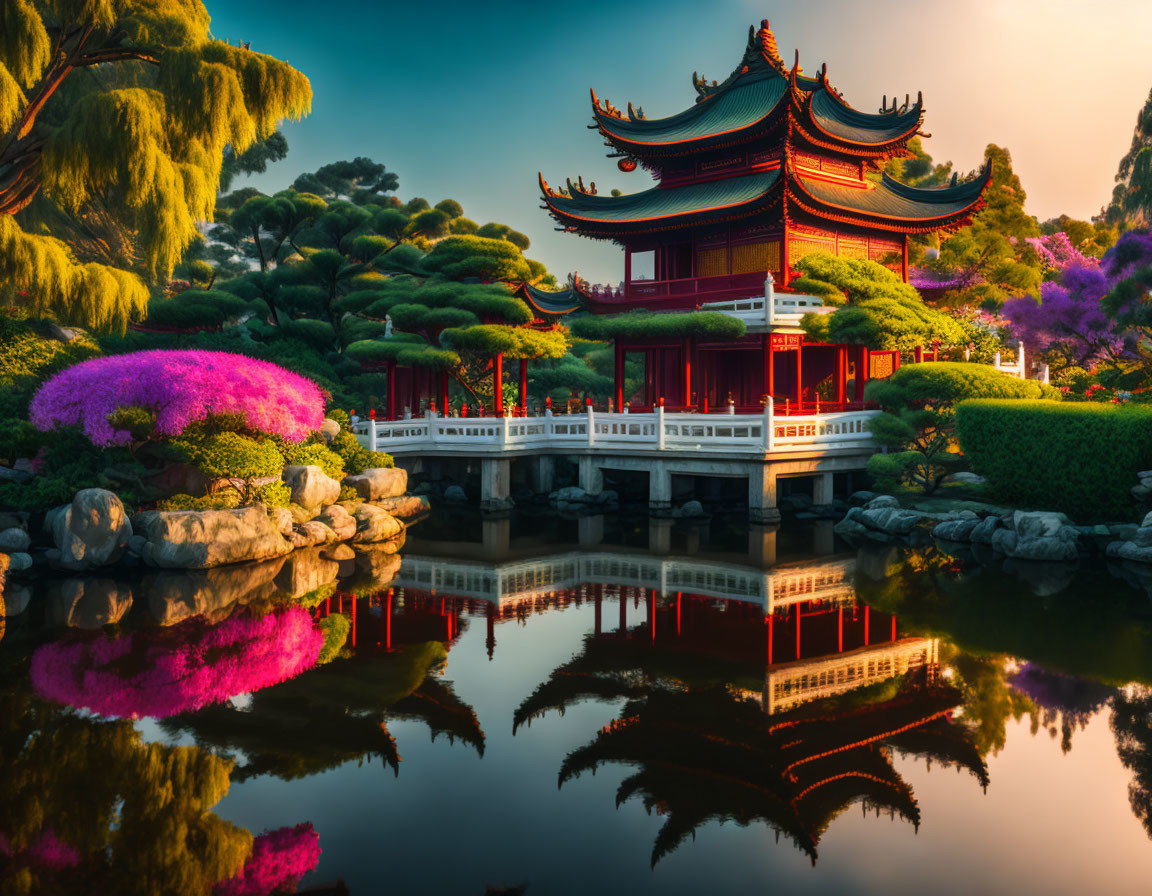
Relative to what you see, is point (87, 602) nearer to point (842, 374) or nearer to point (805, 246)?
point (842, 374)

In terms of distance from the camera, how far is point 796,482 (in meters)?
23.0

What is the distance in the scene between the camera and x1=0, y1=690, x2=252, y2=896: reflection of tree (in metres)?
5.85

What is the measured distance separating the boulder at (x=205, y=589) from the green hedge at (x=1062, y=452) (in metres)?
12.9

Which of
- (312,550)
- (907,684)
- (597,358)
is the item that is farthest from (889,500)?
(597,358)

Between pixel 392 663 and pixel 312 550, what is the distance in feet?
23.1

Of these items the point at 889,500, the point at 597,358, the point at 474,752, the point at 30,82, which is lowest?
the point at 474,752

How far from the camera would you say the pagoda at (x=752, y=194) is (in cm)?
2373

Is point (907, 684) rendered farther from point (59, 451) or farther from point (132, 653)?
point (59, 451)

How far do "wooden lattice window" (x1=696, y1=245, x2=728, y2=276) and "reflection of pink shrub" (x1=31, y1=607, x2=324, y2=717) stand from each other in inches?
665

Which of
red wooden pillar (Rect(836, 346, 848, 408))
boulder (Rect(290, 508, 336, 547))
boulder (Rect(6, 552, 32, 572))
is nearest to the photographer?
boulder (Rect(6, 552, 32, 572))

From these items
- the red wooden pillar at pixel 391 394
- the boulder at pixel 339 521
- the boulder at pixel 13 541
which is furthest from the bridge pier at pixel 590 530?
the boulder at pixel 13 541

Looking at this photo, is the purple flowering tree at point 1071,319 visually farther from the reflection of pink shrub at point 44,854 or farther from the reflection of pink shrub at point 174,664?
the reflection of pink shrub at point 44,854

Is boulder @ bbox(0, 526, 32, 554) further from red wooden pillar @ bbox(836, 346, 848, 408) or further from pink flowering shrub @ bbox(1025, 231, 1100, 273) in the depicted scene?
pink flowering shrub @ bbox(1025, 231, 1100, 273)

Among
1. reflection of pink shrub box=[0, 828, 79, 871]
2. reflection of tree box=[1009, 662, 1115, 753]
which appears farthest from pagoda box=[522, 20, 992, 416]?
reflection of pink shrub box=[0, 828, 79, 871]
